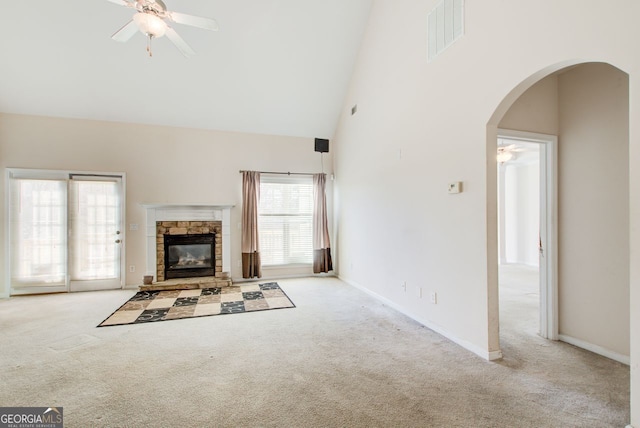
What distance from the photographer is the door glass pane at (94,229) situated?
17.4ft

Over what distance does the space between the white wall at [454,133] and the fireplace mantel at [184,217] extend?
9.15 ft

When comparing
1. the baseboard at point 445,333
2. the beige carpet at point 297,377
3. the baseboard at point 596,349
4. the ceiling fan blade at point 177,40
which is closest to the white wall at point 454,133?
the baseboard at point 445,333

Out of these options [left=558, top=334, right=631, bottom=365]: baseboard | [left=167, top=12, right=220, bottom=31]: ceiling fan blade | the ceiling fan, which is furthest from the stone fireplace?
[left=558, top=334, right=631, bottom=365]: baseboard

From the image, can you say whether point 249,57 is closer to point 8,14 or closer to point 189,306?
point 8,14

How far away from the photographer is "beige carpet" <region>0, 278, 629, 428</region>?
6.42ft

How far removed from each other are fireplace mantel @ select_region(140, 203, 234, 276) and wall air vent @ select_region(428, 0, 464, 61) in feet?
14.4

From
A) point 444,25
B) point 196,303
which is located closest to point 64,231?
point 196,303

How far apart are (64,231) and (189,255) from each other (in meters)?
2.11

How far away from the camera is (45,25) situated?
404 cm

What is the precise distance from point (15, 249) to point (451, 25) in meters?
7.33

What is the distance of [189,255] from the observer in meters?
5.85

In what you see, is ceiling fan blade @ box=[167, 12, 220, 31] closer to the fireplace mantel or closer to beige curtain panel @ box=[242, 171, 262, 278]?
beige curtain panel @ box=[242, 171, 262, 278]

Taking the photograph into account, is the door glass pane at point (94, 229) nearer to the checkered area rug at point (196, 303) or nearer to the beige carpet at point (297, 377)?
the checkered area rug at point (196, 303)

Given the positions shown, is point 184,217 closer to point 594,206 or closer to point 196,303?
point 196,303
